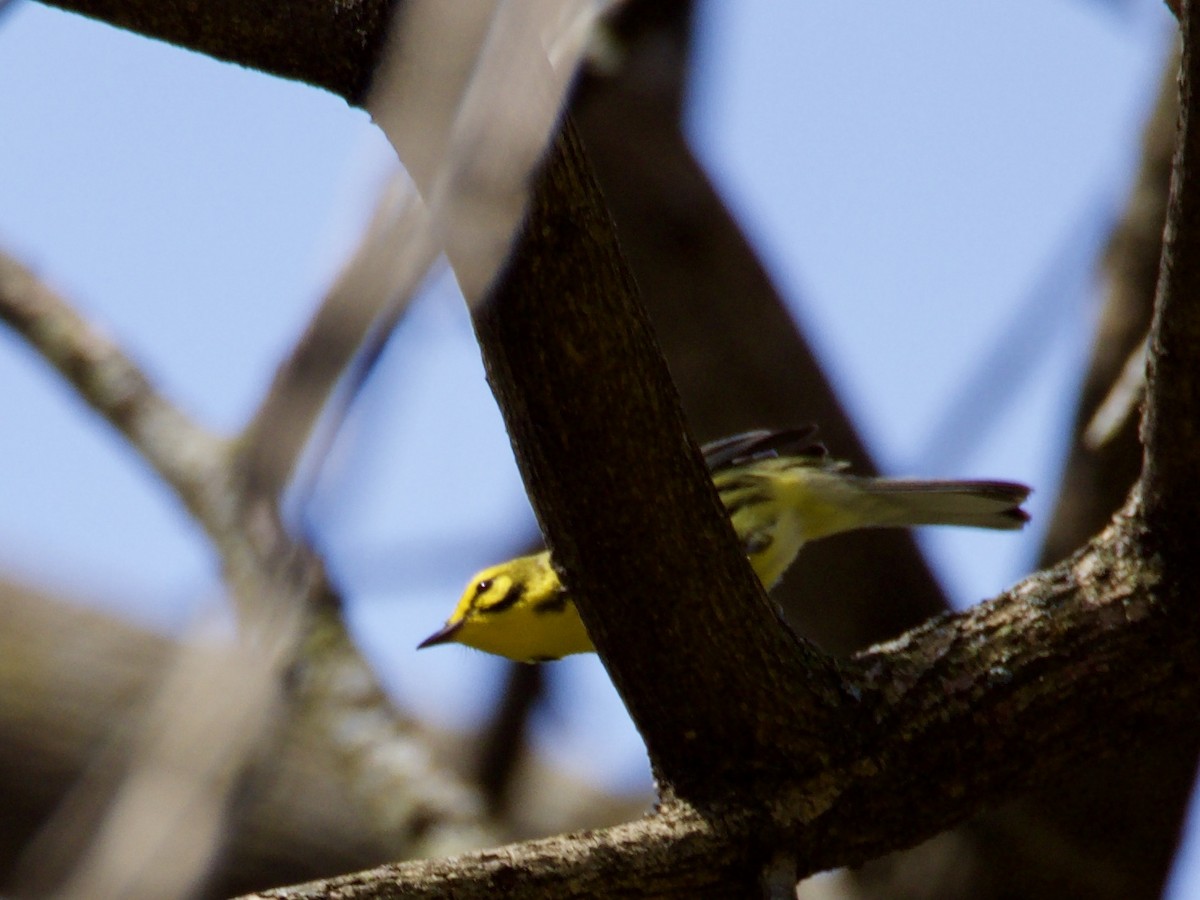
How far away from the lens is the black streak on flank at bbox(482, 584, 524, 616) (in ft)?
12.0

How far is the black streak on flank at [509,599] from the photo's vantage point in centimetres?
365

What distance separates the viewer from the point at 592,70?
4434 millimetres

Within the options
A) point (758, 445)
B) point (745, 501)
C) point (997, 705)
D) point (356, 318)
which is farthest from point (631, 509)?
point (745, 501)

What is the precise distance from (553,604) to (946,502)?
1014mm

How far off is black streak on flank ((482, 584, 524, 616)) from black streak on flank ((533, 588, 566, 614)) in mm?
72

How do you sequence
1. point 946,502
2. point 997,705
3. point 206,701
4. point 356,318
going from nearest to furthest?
1. point 206,701
2. point 356,318
3. point 997,705
4. point 946,502

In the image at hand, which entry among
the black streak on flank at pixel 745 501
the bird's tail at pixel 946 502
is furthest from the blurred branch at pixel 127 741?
the bird's tail at pixel 946 502

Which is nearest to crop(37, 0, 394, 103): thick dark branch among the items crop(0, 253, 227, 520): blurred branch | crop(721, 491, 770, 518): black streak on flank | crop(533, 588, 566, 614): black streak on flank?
crop(533, 588, 566, 614): black streak on flank

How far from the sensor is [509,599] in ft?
12.0

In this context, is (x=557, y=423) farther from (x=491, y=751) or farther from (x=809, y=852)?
(x=491, y=751)

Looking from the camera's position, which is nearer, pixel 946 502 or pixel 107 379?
pixel 946 502

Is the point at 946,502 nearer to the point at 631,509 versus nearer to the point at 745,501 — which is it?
the point at 745,501

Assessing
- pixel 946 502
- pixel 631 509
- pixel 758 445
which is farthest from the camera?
pixel 946 502

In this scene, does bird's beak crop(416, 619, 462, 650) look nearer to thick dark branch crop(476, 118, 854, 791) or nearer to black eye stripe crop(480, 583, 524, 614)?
black eye stripe crop(480, 583, 524, 614)
